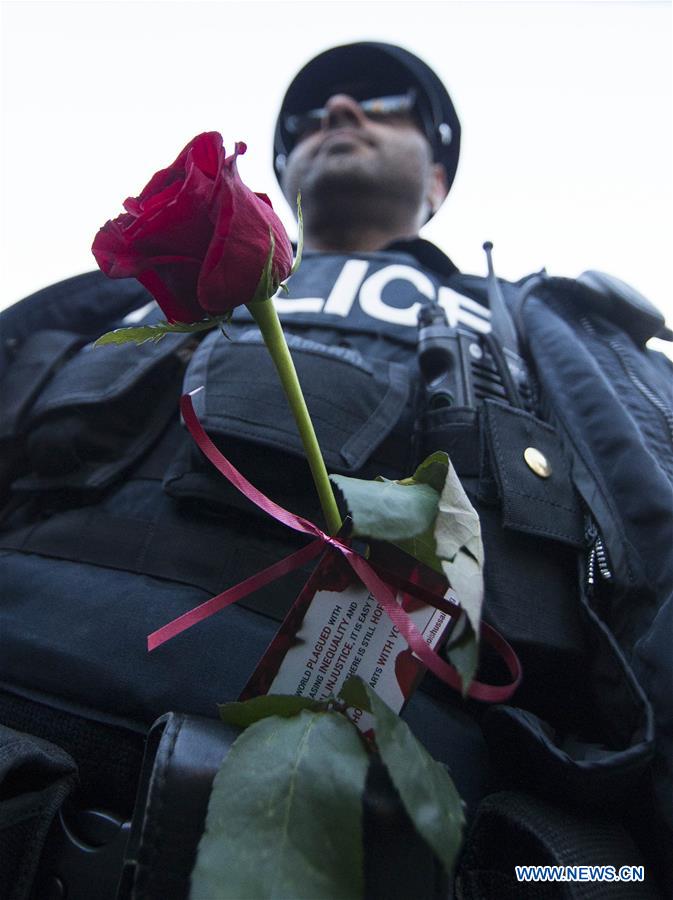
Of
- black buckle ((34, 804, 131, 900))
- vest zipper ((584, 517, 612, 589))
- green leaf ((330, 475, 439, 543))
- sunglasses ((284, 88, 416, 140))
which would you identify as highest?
sunglasses ((284, 88, 416, 140))

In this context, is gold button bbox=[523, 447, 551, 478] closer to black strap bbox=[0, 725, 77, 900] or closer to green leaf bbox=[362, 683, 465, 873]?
green leaf bbox=[362, 683, 465, 873]

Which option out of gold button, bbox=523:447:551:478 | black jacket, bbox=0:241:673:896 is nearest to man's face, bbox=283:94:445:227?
black jacket, bbox=0:241:673:896

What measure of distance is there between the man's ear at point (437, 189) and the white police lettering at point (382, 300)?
55 centimetres

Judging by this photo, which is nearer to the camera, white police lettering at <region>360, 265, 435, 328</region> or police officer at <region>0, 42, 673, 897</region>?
police officer at <region>0, 42, 673, 897</region>

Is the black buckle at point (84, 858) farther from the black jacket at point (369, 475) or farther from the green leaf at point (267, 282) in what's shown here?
the green leaf at point (267, 282)

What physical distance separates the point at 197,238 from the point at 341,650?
0.27 meters

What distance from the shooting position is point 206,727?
39 centimetres

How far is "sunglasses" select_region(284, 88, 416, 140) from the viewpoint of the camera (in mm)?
1357

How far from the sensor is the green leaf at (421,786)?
0.28m

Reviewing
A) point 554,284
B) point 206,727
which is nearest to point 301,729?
point 206,727

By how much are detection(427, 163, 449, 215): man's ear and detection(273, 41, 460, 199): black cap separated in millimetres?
73

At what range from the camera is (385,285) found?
1035mm

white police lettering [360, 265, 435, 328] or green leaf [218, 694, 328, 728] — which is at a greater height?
white police lettering [360, 265, 435, 328]

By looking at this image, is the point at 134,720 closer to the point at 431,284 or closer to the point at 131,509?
the point at 131,509
